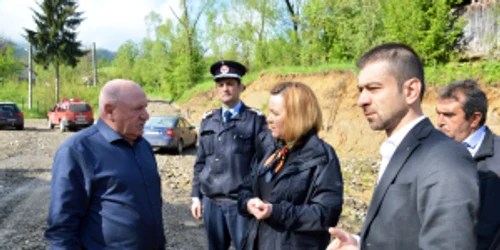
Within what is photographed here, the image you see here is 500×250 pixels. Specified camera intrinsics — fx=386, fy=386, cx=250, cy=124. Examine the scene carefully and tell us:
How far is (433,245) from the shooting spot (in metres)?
1.29

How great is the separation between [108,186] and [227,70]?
1.87 m

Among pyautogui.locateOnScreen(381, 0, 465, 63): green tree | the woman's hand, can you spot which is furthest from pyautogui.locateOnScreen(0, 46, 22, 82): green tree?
the woman's hand

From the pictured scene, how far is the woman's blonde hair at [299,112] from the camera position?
8.34ft

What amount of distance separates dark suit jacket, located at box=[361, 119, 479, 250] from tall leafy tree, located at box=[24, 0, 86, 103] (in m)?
50.9

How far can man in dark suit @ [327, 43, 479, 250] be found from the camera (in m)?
1.27

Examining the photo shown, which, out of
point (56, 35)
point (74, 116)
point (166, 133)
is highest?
point (56, 35)

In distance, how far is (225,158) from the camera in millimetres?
3584

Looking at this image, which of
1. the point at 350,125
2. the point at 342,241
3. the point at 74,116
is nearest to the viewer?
the point at 342,241

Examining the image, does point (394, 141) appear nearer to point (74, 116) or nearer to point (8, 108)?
point (74, 116)

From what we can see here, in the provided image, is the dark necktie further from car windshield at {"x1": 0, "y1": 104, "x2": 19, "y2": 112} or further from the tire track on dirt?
car windshield at {"x1": 0, "y1": 104, "x2": 19, "y2": 112}

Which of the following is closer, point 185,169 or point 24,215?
point 24,215

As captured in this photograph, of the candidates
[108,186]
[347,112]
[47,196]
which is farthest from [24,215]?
[347,112]

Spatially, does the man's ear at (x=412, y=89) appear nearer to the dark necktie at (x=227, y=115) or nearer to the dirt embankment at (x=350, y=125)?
the dark necktie at (x=227, y=115)

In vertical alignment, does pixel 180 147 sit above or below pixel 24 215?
above
